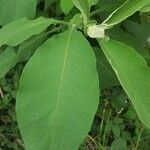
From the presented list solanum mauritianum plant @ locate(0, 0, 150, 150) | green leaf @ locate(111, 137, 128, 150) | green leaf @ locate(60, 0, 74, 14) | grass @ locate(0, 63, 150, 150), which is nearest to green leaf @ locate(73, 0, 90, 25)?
solanum mauritianum plant @ locate(0, 0, 150, 150)

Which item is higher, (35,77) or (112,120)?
(35,77)

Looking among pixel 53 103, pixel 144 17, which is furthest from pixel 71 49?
pixel 144 17

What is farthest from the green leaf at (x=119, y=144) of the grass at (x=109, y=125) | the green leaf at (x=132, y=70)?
the green leaf at (x=132, y=70)

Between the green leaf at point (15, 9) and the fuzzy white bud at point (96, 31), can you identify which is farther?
the green leaf at point (15, 9)

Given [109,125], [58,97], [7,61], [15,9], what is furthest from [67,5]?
[109,125]

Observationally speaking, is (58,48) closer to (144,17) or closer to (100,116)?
(144,17)

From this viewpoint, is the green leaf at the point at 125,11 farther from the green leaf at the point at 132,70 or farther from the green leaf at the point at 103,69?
the green leaf at the point at 103,69

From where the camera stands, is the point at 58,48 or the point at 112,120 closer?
the point at 58,48
